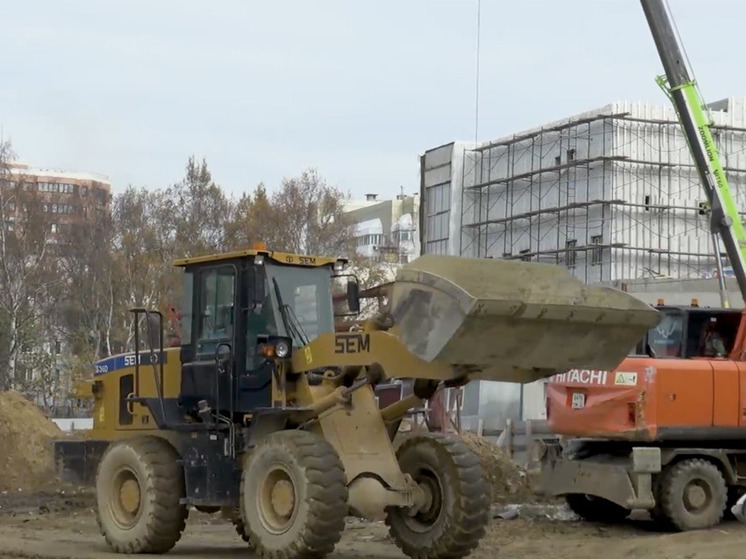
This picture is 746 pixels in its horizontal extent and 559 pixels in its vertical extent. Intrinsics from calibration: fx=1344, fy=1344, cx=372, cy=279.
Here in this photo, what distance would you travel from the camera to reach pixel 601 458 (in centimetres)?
1709

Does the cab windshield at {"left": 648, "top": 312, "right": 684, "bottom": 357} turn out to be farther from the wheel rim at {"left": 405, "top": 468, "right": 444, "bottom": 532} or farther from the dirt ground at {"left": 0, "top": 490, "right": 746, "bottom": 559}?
the wheel rim at {"left": 405, "top": 468, "right": 444, "bottom": 532}

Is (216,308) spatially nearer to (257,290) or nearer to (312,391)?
(257,290)

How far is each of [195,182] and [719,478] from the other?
42602 mm

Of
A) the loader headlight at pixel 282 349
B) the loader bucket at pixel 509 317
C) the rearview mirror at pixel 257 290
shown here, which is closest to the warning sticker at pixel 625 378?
the loader bucket at pixel 509 317

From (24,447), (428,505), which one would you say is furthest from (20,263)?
(428,505)

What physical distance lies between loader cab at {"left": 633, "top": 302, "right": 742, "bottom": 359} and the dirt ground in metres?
2.28

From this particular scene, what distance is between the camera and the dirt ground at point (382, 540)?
13742mm

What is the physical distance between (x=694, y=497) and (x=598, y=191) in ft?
113

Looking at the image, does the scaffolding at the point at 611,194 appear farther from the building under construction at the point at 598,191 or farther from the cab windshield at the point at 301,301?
the cab windshield at the point at 301,301

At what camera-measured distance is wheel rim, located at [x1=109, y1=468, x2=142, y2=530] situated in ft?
45.3

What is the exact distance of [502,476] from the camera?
20891mm

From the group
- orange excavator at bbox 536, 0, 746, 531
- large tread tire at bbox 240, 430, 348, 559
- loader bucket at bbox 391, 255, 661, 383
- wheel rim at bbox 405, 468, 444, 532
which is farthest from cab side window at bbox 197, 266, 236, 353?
orange excavator at bbox 536, 0, 746, 531

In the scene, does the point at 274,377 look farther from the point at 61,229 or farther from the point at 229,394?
the point at 61,229

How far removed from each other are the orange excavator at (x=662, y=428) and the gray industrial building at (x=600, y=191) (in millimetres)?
30391
